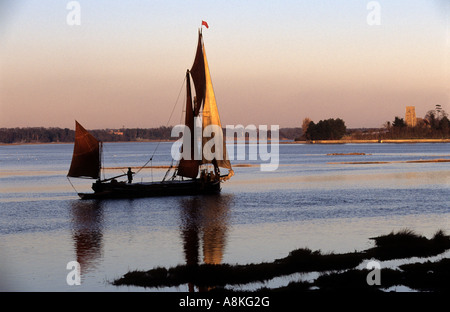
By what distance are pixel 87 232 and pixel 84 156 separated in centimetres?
2203

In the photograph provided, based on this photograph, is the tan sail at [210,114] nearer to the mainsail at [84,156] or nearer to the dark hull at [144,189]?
the dark hull at [144,189]

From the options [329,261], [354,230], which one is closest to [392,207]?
[354,230]

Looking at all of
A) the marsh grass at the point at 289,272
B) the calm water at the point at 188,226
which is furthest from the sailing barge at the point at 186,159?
the marsh grass at the point at 289,272

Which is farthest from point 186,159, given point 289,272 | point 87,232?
point 289,272

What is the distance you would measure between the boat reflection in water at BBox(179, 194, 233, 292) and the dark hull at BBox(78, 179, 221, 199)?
1045 mm

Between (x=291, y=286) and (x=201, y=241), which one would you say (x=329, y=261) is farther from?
(x=201, y=241)

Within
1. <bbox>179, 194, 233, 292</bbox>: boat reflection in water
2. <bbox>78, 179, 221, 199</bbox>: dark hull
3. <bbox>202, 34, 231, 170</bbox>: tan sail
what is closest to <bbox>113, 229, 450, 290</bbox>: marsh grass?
<bbox>179, 194, 233, 292</bbox>: boat reflection in water

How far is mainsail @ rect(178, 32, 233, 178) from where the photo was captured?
61.7 meters

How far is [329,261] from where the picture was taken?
26.0 meters

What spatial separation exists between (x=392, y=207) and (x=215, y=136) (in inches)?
766

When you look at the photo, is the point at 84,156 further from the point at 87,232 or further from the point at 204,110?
the point at 87,232

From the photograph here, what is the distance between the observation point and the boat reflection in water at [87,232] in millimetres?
29109

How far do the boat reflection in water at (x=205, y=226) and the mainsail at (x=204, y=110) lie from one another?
3.53 meters

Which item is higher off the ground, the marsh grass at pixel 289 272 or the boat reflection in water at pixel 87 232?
the marsh grass at pixel 289 272
